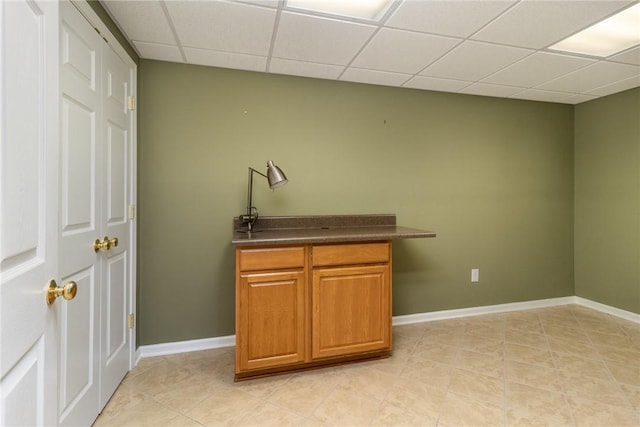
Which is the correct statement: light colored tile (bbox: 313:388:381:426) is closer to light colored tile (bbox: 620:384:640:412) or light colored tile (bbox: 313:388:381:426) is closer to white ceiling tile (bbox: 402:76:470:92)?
light colored tile (bbox: 620:384:640:412)

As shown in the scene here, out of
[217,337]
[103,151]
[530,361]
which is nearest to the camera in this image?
[103,151]

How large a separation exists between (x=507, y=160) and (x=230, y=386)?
329 centimetres

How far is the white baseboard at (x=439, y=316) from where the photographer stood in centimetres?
230

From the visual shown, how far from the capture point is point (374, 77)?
2600mm

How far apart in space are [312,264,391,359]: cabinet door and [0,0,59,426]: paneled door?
140 cm

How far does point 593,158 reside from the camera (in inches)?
127

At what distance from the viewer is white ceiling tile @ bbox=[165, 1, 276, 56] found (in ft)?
5.48

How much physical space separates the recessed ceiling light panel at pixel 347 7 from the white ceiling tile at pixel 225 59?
25.0 inches

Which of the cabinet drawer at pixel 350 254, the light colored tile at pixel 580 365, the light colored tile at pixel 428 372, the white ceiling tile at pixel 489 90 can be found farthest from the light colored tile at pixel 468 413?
the white ceiling tile at pixel 489 90

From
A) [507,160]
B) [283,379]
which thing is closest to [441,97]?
[507,160]

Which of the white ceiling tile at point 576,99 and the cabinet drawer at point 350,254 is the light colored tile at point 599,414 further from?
the white ceiling tile at point 576,99

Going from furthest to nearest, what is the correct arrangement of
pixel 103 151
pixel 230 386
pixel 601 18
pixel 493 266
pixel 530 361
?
pixel 493 266
pixel 530 361
pixel 230 386
pixel 601 18
pixel 103 151

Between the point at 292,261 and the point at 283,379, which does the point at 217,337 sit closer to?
the point at 283,379

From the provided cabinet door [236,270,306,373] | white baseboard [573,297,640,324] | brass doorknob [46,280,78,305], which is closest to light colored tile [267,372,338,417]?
cabinet door [236,270,306,373]
